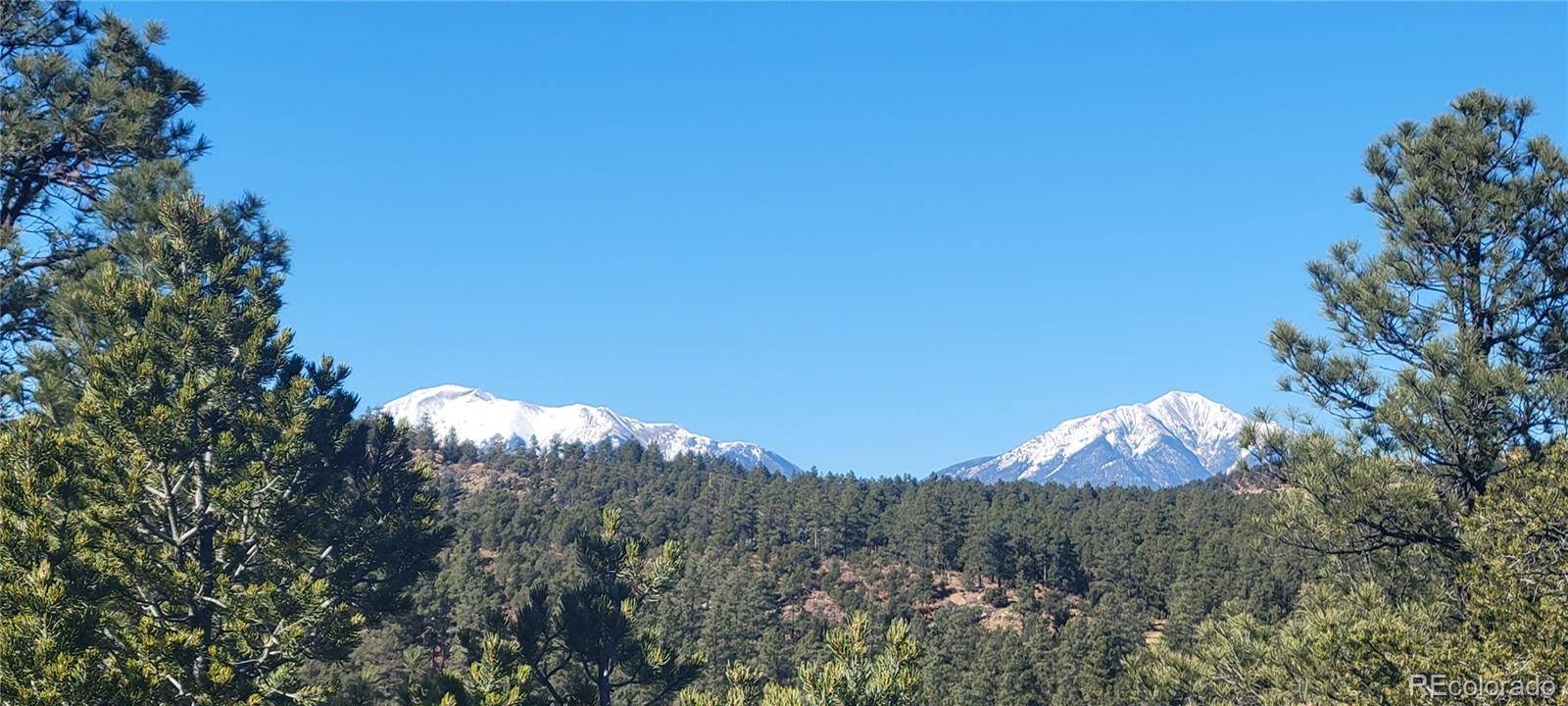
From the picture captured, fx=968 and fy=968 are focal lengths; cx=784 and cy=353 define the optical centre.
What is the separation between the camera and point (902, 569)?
5256 inches

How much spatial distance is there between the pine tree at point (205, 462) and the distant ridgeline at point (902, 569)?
4629 centimetres

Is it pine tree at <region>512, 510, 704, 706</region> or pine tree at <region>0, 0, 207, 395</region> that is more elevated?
pine tree at <region>0, 0, 207, 395</region>

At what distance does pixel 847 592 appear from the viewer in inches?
4569

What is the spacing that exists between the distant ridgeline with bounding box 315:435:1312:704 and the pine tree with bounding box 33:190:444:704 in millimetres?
46293

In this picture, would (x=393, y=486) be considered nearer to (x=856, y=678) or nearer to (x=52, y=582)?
(x=52, y=582)

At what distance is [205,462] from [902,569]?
12606 cm

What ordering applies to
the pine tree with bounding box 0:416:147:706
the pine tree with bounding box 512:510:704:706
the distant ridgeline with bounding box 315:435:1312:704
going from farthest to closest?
1. the distant ridgeline with bounding box 315:435:1312:704
2. the pine tree with bounding box 512:510:704:706
3. the pine tree with bounding box 0:416:147:706

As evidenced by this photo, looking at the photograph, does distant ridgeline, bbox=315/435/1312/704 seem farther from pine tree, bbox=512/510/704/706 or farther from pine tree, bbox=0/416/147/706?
pine tree, bbox=0/416/147/706

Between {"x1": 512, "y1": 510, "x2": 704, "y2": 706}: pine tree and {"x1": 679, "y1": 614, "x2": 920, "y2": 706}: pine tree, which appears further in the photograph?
{"x1": 512, "y1": 510, "x2": 704, "y2": 706}: pine tree

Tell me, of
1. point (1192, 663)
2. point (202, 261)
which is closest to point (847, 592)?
point (1192, 663)

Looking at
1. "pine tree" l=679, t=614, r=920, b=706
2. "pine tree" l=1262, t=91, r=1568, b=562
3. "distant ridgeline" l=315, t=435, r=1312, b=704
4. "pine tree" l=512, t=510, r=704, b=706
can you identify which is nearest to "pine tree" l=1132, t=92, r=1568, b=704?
"pine tree" l=1262, t=91, r=1568, b=562

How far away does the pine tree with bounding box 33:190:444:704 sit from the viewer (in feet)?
37.7

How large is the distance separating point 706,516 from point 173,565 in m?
152

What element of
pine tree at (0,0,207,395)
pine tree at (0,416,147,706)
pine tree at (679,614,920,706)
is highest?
pine tree at (0,0,207,395)
